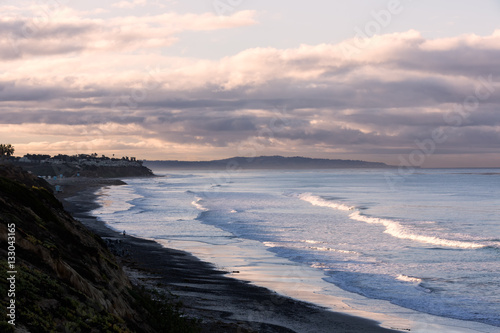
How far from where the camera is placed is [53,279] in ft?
35.1

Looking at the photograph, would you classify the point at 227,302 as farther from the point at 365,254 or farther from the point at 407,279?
the point at 365,254

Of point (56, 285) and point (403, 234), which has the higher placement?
point (56, 285)

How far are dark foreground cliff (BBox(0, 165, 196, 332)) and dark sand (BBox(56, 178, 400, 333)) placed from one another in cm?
212

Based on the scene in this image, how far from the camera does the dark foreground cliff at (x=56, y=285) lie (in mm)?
9008

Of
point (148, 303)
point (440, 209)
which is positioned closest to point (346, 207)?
point (440, 209)

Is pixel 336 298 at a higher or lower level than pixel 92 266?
lower

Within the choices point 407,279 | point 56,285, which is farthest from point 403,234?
point 56,285

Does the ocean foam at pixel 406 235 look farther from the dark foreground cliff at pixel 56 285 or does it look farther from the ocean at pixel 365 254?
the dark foreground cliff at pixel 56 285

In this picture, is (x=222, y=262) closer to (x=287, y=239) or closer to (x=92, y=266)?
(x=287, y=239)

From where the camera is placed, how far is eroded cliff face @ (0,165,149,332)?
30.0 feet

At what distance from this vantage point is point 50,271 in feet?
36.6

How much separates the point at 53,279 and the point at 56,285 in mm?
379

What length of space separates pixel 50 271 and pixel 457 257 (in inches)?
920

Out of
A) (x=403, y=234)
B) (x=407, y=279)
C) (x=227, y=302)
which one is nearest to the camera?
(x=227, y=302)
